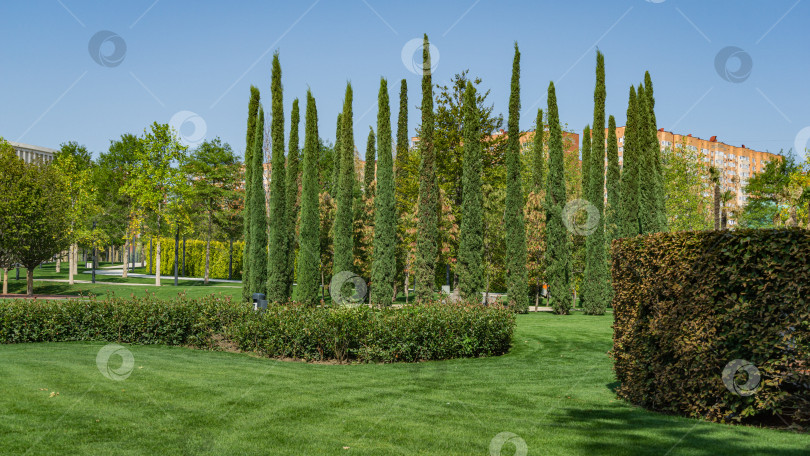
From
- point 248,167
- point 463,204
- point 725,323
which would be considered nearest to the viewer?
point 725,323

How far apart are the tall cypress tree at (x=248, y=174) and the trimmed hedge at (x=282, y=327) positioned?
11682mm

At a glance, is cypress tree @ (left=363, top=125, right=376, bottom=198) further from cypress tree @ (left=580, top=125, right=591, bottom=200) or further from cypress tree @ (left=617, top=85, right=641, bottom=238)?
cypress tree @ (left=617, top=85, right=641, bottom=238)

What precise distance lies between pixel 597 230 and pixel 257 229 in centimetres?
1614

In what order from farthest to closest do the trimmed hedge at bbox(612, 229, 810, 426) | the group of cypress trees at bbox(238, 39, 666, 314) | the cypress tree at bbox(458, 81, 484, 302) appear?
the group of cypress trees at bbox(238, 39, 666, 314)
the cypress tree at bbox(458, 81, 484, 302)
the trimmed hedge at bbox(612, 229, 810, 426)

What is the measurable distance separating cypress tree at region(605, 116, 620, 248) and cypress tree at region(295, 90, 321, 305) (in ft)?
48.9

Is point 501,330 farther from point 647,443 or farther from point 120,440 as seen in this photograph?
point 120,440

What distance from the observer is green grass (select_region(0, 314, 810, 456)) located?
5.58 m

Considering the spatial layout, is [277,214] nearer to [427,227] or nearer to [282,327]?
[427,227]

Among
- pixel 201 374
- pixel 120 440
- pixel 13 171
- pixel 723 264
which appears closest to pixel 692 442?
pixel 723 264

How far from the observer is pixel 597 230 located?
25703 millimetres

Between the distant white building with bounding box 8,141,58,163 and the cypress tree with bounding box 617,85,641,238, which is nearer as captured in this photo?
the cypress tree with bounding box 617,85,641,238

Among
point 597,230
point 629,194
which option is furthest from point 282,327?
point 629,194

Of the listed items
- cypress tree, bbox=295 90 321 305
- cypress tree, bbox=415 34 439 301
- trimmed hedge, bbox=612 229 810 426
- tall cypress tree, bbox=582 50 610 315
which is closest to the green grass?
trimmed hedge, bbox=612 229 810 426

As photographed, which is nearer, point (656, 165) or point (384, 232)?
point (384, 232)
